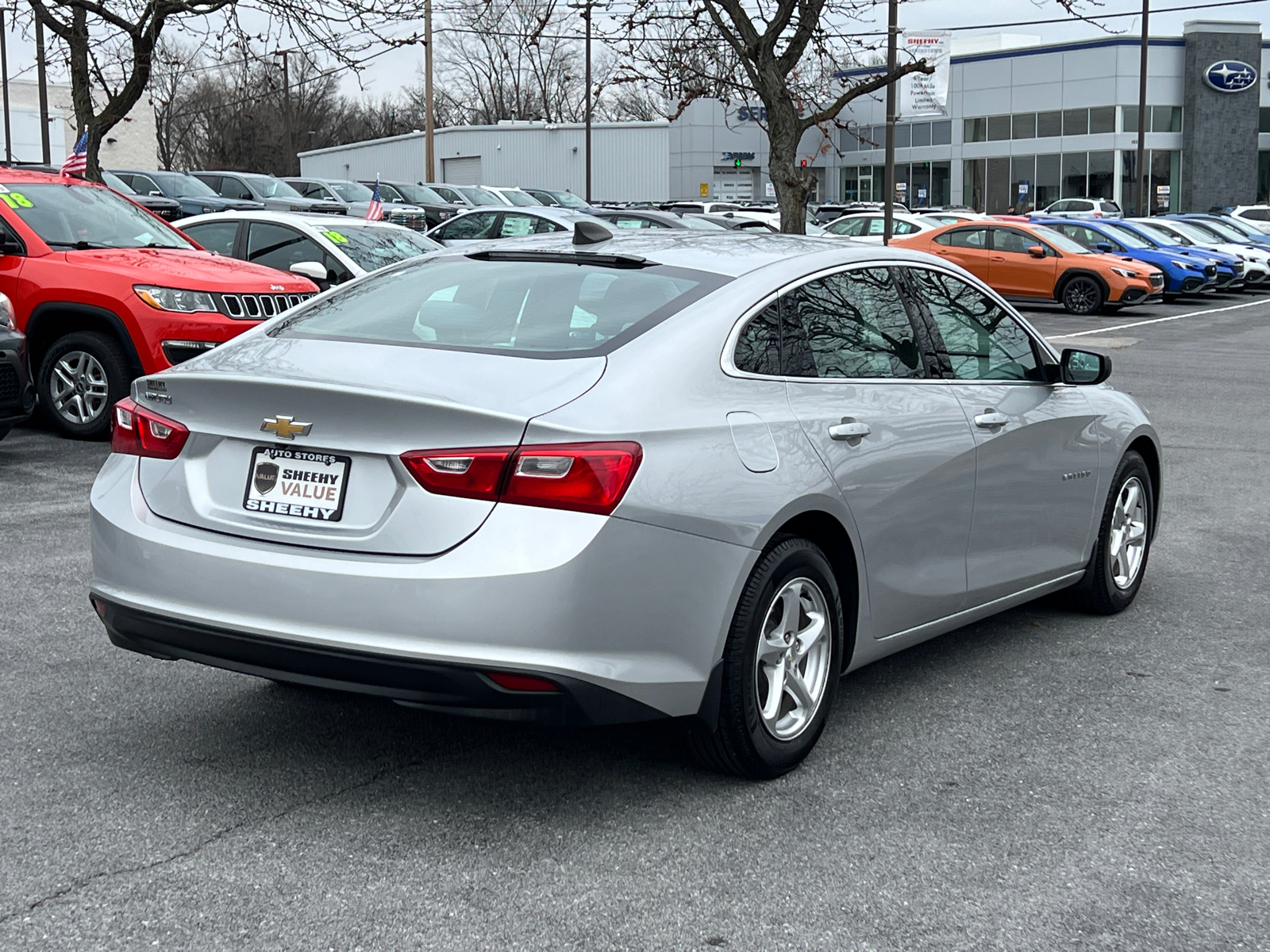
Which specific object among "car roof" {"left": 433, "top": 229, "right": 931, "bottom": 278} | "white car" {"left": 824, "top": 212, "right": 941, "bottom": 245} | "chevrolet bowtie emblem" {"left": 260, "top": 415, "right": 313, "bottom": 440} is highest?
"white car" {"left": 824, "top": 212, "right": 941, "bottom": 245}

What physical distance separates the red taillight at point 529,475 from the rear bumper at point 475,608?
4 cm

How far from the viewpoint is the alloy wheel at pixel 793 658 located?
4.22 metres

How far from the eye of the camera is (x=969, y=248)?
27.5 metres

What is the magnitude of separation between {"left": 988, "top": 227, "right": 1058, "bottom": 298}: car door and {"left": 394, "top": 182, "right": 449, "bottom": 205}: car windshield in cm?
1445

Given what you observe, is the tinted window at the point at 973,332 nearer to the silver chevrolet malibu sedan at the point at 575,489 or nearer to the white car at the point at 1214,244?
the silver chevrolet malibu sedan at the point at 575,489

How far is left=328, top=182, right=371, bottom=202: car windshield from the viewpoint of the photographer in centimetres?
3556

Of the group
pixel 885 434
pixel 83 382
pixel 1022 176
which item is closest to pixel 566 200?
pixel 83 382

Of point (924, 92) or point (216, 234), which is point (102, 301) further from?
point (924, 92)

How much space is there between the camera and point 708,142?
71500 millimetres

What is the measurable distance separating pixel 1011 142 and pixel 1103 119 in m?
4.48

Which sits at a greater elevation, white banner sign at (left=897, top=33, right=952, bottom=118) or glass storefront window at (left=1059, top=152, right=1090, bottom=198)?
white banner sign at (left=897, top=33, right=952, bottom=118)

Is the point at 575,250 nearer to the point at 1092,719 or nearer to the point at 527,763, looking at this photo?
the point at 527,763

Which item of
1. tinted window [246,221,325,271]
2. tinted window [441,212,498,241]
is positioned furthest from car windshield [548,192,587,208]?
tinted window [246,221,325,271]

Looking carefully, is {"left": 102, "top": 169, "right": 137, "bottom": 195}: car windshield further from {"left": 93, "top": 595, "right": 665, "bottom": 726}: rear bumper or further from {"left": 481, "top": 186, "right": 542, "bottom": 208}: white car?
{"left": 93, "top": 595, "right": 665, "bottom": 726}: rear bumper
